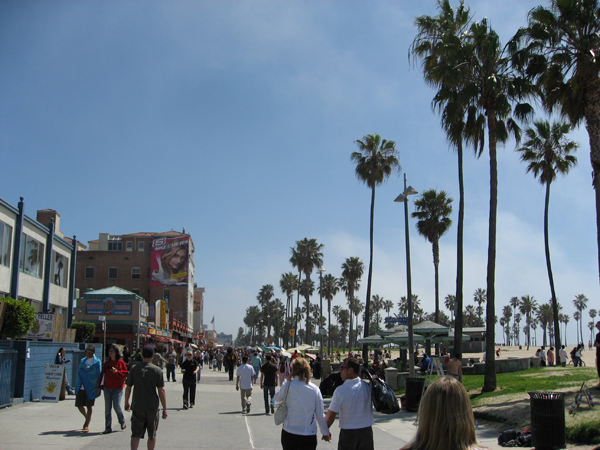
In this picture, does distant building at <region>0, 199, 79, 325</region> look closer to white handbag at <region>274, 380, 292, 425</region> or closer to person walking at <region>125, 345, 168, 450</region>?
person walking at <region>125, 345, 168, 450</region>

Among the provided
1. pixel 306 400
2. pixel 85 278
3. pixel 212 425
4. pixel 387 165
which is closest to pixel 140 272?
pixel 85 278

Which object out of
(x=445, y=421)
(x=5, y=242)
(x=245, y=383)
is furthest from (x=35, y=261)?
(x=445, y=421)

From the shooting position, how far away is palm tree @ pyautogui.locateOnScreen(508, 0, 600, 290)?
15.0 metres

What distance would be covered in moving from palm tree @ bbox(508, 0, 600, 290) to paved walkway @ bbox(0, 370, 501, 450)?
8.04 m

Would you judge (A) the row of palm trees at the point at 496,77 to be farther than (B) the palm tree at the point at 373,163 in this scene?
No

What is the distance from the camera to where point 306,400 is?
598 cm

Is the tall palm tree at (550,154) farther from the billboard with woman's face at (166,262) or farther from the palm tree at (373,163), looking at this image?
the billboard with woman's face at (166,262)

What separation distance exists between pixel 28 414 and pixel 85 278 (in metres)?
64.6

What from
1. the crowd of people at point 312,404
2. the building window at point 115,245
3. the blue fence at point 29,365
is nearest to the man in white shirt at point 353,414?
the crowd of people at point 312,404

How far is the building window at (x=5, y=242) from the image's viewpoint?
22875mm

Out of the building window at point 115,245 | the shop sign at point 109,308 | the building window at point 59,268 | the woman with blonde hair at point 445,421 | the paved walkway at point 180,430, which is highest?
the building window at point 115,245

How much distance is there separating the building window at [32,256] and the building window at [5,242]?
65.5 inches

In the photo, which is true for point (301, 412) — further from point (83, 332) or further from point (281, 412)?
point (83, 332)

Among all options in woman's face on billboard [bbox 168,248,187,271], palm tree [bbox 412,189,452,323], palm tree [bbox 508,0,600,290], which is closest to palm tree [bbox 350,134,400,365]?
palm tree [bbox 412,189,452,323]
